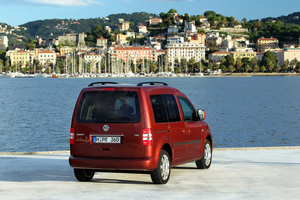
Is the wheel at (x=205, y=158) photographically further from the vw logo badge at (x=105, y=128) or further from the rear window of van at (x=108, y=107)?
the vw logo badge at (x=105, y=128)

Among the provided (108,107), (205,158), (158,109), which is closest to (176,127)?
(158,109)

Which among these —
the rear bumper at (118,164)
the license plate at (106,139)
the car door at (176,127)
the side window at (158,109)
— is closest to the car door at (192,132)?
the car door at (176,127)

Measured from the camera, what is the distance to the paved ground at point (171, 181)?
267 inches

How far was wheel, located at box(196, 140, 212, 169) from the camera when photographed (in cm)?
908

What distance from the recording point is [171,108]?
8.12 metres

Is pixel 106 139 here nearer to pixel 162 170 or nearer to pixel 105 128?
pixel 105 128

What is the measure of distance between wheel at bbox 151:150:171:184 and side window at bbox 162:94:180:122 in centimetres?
70

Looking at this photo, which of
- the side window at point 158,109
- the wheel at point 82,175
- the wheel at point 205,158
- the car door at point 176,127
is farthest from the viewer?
the wheel at point 205,158

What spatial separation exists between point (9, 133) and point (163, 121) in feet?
72.5

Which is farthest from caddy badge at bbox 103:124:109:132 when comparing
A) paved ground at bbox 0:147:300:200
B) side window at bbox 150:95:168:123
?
paved ground at bbox 0:147:300:200

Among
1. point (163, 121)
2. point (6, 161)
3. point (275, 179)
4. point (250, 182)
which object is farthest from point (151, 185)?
point (6, 161)

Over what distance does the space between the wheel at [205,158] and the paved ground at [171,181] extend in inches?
5.7

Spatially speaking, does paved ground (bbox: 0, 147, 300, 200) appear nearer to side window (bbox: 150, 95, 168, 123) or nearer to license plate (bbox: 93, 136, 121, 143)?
license plate (bbox: 93, 136, 121, 143)

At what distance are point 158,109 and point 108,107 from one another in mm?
861
